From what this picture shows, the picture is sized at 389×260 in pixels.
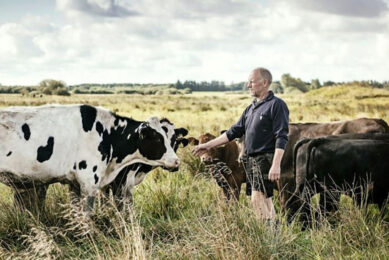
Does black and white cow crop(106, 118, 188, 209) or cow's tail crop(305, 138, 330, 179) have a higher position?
cow's tail crop(305, 138, 330, 179)

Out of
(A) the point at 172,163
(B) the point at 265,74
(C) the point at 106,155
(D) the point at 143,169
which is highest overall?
(B) the point at 265,74

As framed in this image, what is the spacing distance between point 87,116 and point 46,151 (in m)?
0.73

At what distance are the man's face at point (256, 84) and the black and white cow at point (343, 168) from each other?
105 centimetres

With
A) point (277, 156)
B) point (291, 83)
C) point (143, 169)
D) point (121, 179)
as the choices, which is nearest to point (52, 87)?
point (291, 83)

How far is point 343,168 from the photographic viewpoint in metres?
5.75

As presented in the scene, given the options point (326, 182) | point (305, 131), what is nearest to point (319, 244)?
point (326, 182)

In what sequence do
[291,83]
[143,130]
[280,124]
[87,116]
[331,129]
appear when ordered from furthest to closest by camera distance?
[291,83]
[331,129]
[143,130]
[87,116]
[280,124]

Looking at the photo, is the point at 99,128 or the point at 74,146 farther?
the point at 99,128

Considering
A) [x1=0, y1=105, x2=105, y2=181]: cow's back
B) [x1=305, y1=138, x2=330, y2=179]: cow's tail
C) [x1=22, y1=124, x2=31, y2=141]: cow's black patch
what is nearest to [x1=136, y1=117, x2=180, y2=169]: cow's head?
[x1=0, y1=105, x2=105, y2=181]: cow's back

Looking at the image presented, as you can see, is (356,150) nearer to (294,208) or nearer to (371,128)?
(294,208)

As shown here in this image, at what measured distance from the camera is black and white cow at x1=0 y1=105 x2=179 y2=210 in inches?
219

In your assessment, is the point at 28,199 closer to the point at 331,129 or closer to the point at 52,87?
the point at 331,129

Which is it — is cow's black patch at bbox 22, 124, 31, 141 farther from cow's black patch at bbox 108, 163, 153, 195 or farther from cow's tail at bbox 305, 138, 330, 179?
cow's tail at bbox 305, 138, 330, 179

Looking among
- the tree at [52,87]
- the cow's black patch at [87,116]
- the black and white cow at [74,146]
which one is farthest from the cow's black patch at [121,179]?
the tree at [52,87]
